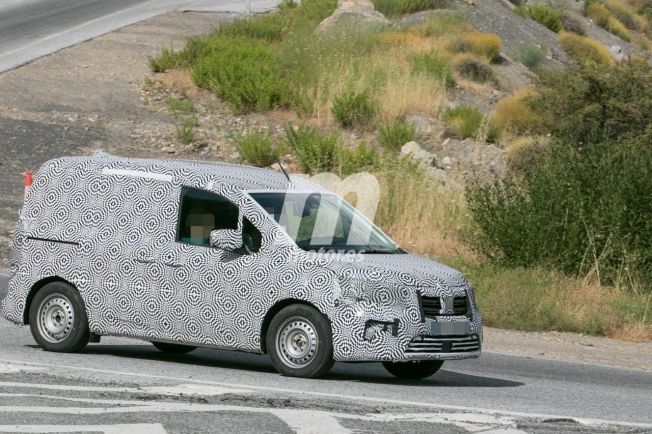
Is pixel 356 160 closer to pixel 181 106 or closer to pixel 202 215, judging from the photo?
pixel 181 106

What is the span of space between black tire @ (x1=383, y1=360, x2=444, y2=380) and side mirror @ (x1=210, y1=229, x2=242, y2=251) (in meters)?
1.76

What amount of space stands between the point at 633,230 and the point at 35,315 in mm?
10771

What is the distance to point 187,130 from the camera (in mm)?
31891

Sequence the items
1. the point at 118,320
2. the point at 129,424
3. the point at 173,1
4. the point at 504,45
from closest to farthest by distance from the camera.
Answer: the point at 129,424
the point at 118,320
the point at 504,45
the point at 173,1

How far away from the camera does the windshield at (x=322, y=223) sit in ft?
40.3

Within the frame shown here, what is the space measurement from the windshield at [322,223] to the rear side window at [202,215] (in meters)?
0.29

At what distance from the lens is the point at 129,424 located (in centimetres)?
913

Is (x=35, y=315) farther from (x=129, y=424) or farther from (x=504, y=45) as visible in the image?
(x=504, y=45)

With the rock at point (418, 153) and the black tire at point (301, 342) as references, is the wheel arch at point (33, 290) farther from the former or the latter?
the rock at point (418, 153)

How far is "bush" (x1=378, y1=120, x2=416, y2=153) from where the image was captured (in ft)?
101

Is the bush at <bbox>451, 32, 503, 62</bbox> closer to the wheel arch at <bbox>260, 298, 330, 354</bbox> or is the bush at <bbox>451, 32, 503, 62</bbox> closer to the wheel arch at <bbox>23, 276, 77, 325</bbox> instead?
the wheel arch at <bbox>23, 276, 77, 325</bbox>

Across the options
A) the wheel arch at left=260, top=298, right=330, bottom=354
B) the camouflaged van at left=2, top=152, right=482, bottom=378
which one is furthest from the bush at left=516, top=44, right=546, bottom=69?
the wheel arch at left=260, top=298, right=330, bottom=354

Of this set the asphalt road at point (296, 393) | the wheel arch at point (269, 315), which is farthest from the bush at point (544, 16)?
the wheel arch at point (269, 315)

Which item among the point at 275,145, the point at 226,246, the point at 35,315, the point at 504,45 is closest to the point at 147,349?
the point at 35,315
